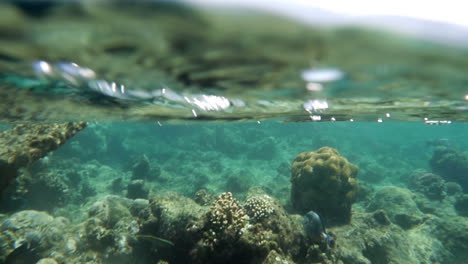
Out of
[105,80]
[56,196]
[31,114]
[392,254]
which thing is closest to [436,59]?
[105,80]

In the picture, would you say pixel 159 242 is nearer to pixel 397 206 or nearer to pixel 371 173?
pixel 397 206

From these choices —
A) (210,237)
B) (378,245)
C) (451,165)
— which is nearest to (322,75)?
(210,237)

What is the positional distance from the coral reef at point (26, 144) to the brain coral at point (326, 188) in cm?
1070

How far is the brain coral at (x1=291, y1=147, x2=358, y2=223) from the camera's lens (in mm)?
12383

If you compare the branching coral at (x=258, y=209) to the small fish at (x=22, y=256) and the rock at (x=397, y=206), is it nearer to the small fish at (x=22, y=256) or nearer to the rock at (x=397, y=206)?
the small fish at (x=22, y=256)

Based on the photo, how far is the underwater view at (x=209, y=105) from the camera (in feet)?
12.8

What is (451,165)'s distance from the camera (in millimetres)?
25812

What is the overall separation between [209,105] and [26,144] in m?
6.82

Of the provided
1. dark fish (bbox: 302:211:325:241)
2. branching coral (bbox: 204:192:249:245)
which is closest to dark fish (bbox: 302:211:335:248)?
dark fish (bbox: 302:211:325:241)

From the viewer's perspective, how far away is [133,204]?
12.6 meters

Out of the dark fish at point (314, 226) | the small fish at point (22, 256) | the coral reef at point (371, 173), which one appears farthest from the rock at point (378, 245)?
the coral reef at point (371, 173)

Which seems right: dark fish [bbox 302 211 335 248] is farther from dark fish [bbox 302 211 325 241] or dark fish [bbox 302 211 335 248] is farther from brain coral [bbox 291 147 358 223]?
brain coral [bbox 291 147 358 223]

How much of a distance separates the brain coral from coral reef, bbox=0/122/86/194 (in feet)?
35.1

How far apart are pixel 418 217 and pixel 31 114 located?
65.6ft
